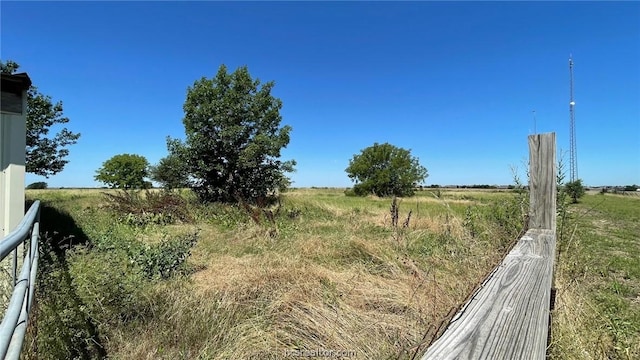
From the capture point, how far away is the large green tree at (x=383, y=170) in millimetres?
43094

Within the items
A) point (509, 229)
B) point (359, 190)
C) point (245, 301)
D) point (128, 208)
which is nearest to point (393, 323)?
point (245, 301)

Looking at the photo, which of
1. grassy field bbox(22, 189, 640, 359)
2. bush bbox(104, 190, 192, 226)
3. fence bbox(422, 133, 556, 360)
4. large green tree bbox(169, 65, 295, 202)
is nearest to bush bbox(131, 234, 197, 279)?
grassy field bbox(22, 189, 640, 359)

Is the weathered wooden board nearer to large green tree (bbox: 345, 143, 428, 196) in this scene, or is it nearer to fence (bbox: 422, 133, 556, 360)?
fence (bbox: 422, 133, 556, 360)

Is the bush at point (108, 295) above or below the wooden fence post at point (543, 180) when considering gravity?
below

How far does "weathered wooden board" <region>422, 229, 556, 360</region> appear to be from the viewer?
767mm

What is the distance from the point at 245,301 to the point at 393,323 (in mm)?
1569

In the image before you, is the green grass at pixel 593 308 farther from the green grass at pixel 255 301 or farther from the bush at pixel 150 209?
the bush at pixel 150 209

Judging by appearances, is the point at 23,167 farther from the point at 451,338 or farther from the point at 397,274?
the point at 451,338

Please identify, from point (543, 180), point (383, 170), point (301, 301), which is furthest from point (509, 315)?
point (383, 170)

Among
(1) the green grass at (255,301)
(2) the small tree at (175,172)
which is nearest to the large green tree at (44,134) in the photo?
(2) the small tree at (175,172)

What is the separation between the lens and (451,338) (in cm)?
79

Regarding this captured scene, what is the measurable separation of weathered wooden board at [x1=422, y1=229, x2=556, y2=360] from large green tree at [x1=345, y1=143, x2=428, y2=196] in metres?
41.0

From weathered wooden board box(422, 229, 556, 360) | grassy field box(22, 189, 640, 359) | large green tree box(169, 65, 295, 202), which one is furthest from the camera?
Answer: large green tree box(169, 65, 295, 202)

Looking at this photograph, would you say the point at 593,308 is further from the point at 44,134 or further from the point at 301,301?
the point at 44,134
